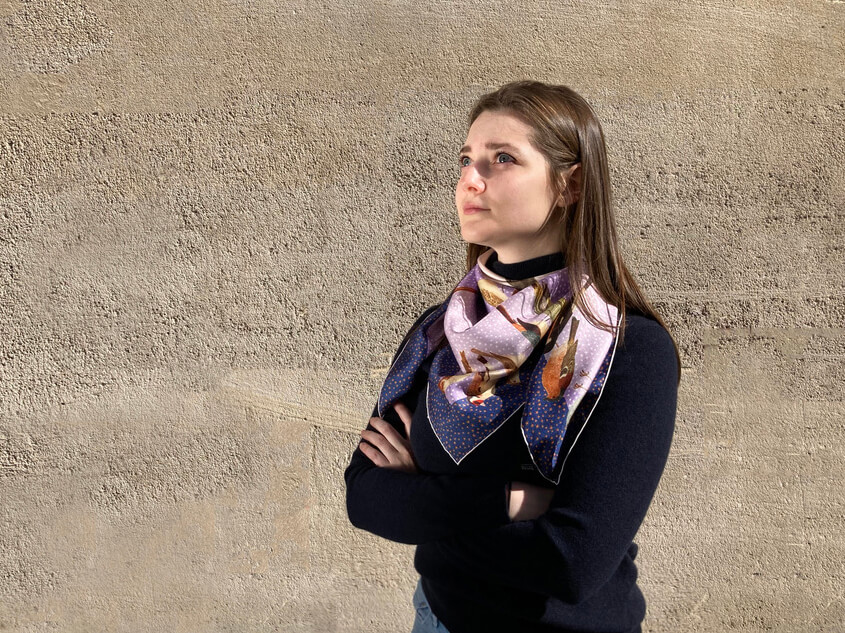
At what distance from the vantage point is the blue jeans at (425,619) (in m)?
1.37

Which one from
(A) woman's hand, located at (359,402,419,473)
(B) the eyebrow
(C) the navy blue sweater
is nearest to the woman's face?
(B) the eyebrow

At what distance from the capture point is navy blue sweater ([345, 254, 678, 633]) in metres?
1.17

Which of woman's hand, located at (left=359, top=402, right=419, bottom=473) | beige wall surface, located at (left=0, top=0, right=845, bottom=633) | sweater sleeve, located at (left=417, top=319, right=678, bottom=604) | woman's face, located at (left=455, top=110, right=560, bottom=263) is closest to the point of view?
sweater sleeve, located at (left=417, top=319, right=678, bottom=604)

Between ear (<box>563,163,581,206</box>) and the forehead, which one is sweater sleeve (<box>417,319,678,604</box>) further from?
the forehead

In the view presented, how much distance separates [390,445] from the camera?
4.83 feet

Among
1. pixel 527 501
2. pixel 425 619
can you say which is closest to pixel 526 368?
pixel 527 501

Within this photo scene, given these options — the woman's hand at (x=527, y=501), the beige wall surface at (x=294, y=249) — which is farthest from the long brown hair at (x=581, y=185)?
the beige wall surface at (x=294, y=249)

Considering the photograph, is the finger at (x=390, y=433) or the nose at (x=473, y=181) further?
the finger at (x=390, y=433)

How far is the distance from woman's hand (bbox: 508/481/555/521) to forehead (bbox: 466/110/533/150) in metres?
0.67

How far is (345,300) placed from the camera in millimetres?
2482

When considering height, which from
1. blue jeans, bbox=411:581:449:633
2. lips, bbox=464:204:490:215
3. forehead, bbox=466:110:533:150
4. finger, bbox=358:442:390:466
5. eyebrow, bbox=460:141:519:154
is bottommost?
blue jeans, bbox=411:581:449:633

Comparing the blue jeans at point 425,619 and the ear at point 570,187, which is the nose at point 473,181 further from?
the blue jeans at point 425,619

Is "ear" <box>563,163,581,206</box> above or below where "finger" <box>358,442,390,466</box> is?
above

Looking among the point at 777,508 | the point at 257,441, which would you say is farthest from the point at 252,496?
the point at 777,508
